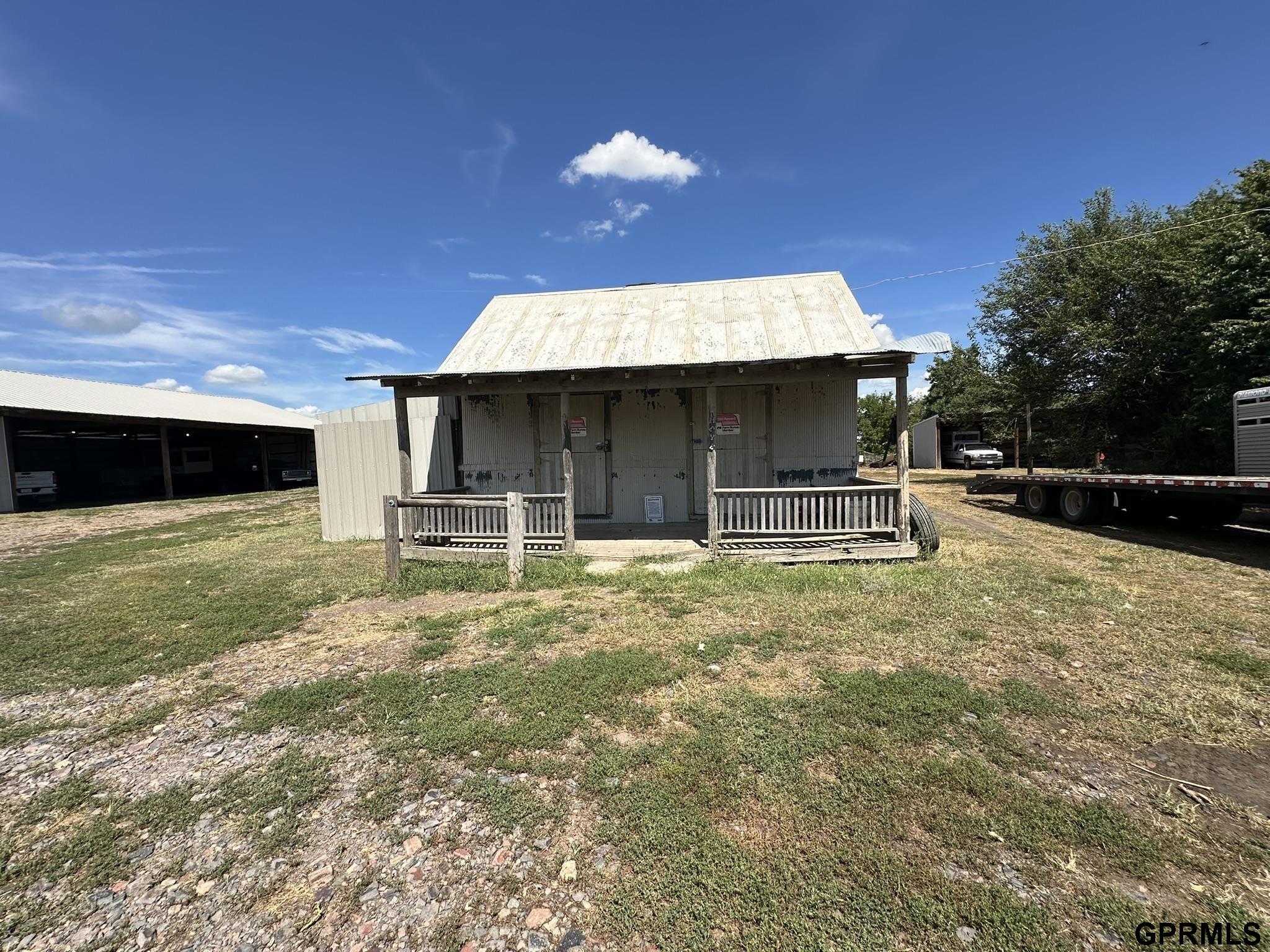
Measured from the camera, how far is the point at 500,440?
32.8 ft

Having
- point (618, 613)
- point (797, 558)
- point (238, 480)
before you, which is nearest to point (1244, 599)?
point (797, 558)

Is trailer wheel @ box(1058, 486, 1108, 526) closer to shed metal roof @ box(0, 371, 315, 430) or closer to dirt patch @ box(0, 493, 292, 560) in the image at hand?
Result: dirt patch @ box(0, 493, 292, 560)

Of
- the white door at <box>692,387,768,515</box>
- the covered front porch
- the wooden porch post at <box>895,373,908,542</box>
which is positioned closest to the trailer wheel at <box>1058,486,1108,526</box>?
the covered front porch

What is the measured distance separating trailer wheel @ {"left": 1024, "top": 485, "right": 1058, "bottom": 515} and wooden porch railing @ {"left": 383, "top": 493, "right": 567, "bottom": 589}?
10.5m

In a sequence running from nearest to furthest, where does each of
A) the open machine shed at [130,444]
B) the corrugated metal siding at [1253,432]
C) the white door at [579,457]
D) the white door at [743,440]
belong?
the corrugated metal siding at [1253,432] → the white door at [743,440] → the white door at [579,457] → the open machine shed at [130,444]

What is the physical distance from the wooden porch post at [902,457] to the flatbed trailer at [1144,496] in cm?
467

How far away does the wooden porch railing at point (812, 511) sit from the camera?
290 inches

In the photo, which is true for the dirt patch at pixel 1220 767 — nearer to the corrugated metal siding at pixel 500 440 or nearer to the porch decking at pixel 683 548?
the porch decking at pixel 683 548

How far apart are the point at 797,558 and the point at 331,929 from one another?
628cm

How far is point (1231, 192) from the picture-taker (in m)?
13.2

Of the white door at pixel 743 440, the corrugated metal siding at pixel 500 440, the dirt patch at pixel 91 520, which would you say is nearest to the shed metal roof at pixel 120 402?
the dirt patch at pixel 91 520

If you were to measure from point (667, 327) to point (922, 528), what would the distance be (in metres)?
5.24

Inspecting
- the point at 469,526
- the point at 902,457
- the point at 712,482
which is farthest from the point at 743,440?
the point at 469,526

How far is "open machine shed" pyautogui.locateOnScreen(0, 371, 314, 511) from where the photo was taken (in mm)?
19141
